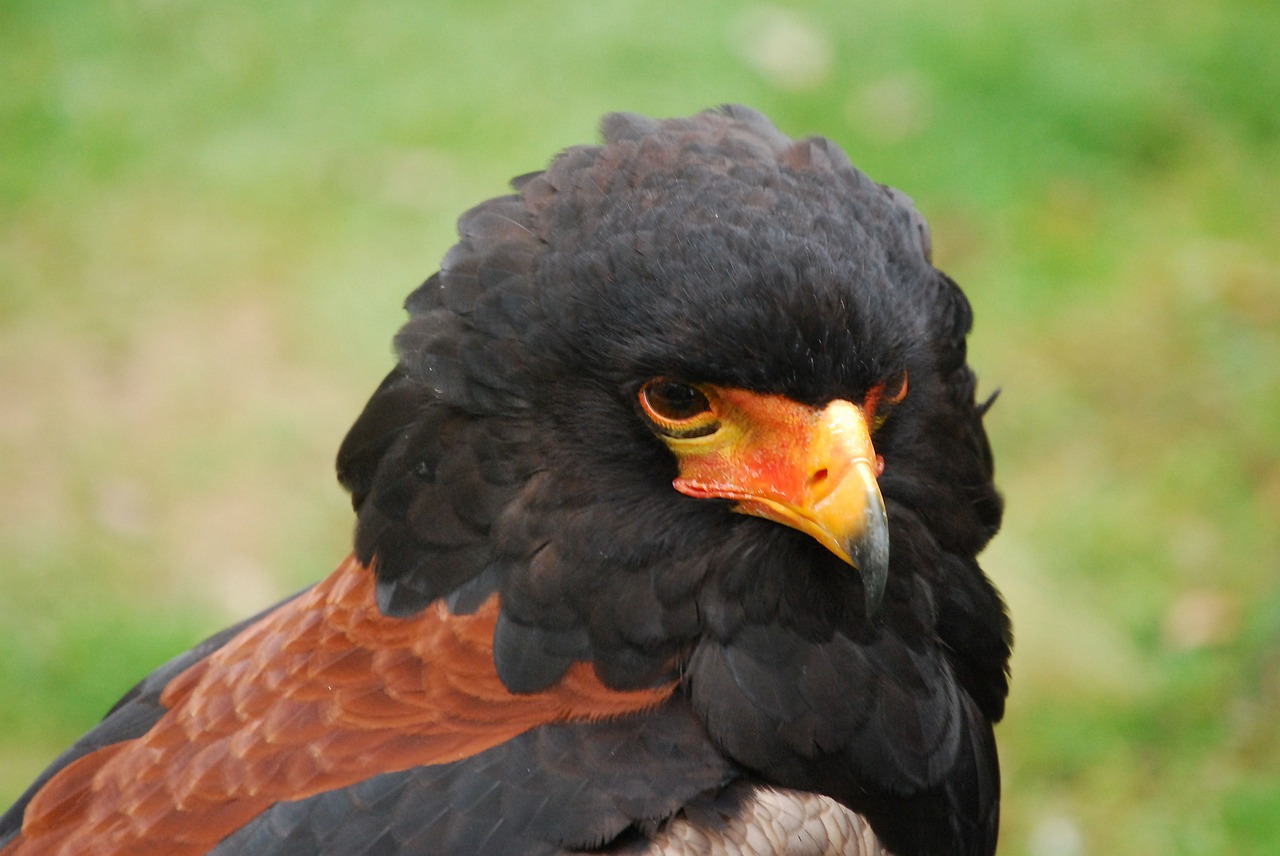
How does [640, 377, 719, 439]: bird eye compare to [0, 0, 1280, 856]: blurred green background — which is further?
[0, 0, 1280, 856]: blurred green background

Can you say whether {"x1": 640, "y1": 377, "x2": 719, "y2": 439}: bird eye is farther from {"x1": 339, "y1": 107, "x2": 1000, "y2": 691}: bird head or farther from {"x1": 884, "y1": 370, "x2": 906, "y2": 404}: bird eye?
{"x1": 884, "y1": 370, "x2": 906, "y2": 404}: bird eye

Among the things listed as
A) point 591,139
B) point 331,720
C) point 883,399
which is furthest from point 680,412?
point 591,139

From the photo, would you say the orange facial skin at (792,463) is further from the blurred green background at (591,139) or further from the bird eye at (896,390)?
the blurred green background at (591,139)

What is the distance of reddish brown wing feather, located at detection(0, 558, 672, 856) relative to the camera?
2.58 meters

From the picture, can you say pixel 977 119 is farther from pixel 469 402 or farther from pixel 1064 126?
pixel 469 402

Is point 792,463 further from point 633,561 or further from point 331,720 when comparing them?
point 331,720

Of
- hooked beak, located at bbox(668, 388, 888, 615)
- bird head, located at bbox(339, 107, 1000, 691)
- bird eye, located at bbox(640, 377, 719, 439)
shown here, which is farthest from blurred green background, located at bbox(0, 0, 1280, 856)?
bird eye, located at bbox(640, 377, 719, 439)

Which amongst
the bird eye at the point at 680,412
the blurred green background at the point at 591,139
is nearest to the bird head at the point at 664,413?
the bird eye at the point at 680,412

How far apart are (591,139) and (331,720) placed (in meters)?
4.75

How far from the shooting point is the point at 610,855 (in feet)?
8.07

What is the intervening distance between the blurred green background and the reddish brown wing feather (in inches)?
101

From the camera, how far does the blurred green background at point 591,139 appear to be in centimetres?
509

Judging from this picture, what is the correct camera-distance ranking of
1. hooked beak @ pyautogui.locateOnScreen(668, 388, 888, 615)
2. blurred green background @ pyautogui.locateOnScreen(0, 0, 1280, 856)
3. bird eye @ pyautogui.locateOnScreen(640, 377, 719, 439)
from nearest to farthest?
hooked beak @ pyautogui.locateOnScreen(668, 388, 888, 615)
bird eye @ pyautogui.locateOnScreen(640, 377, 719, 439)
blurred green background @ pyautogui.locateOnScreen(0, 0, 1280, 856)

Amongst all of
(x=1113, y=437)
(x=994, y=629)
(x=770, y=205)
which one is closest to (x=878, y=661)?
(x=994, y=629)
